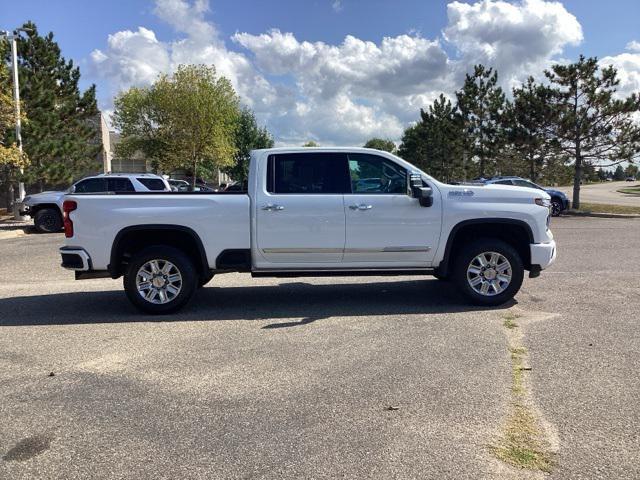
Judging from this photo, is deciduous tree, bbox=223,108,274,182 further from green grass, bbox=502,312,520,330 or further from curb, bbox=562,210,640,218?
green grass, bbox=502,312,520,330

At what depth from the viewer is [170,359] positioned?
4875 millimetres

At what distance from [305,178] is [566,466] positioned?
14.4 feet

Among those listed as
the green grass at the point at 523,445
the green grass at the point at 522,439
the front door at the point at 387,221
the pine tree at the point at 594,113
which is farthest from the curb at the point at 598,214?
the green grass at the point at 523,445

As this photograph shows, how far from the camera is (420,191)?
6.39m

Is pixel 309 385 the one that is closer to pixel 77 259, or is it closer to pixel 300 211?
pixel 300 211

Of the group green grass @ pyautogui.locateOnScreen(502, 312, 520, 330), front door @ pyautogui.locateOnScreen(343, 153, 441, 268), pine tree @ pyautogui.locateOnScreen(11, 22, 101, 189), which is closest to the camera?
green grass @ pyautogui.locateOnScreen(502, 312, 520, 330)

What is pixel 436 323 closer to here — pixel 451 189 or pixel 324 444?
pixel 451 189

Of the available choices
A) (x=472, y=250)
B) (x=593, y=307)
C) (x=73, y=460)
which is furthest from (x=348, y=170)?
(x=73, y=460)

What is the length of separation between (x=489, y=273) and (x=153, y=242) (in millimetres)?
4103

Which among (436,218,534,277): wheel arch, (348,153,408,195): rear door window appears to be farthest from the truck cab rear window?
(436,218,534,277): wheel arch

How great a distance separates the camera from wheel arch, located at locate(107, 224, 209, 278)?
6262mm

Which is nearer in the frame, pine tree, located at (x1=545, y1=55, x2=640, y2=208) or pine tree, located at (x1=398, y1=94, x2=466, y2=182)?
pine tree, located at (x1=545, y1=55, x2=640, y2=208)

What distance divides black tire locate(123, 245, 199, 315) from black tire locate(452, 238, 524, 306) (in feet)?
10.5

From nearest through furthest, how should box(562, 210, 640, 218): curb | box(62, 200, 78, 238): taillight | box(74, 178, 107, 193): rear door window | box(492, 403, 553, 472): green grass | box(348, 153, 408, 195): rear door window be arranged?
box(492, 403, 553, 472): green grass → box(62, 200, 78, 238): taillight → box(348, 153, 408, 195): rear door window → box(74, 178, 107, 193): rear door window → box(562, 210, 640, 218): curb
